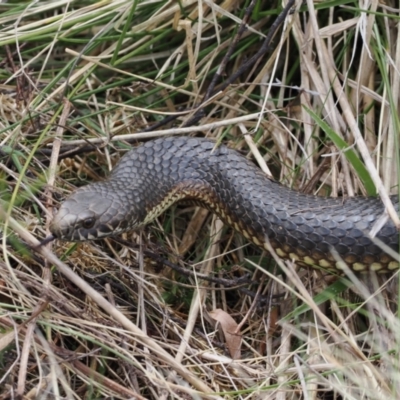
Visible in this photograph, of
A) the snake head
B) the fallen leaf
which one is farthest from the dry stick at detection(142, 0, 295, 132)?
the fallen leaf

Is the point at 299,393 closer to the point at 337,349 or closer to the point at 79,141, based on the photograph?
the point at 337,349

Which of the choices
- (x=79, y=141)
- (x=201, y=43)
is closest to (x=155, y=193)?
(x=79, y=141)

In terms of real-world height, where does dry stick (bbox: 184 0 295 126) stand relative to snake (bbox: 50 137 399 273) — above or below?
above

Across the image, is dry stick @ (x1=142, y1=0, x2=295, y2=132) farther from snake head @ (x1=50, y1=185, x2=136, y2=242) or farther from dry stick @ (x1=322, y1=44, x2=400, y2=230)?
snake head @ (x1=50, y1=185, x2=136, y2=242)

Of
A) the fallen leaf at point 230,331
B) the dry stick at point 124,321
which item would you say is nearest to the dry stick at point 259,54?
the fallen leaf at point 230,331

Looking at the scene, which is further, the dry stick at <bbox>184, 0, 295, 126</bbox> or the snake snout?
the dry stick at <bbox>184, 0, 295, 126</bbox>

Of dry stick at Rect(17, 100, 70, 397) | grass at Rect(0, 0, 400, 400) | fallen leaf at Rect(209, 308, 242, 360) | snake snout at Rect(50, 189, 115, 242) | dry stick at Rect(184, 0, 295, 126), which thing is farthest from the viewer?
dry stick at Rect(184, 0, 295, 126)
